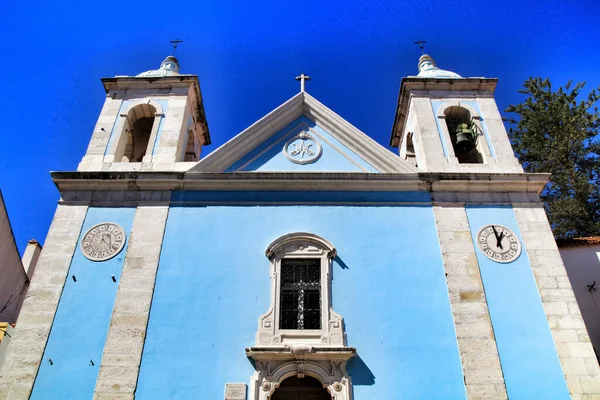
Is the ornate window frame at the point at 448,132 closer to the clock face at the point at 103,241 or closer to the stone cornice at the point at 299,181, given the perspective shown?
the stone cornice at the point at 299,181

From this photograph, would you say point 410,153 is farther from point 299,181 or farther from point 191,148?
point 191,148

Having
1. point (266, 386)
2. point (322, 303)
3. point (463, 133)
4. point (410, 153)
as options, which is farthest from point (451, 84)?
point (266, 386)

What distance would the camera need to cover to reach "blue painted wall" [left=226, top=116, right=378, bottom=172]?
36.0 ft

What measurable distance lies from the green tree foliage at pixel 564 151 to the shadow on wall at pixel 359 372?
1117 cm

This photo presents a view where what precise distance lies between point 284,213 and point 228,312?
2.30 meters

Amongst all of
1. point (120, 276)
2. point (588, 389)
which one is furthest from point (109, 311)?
point (588, 389)

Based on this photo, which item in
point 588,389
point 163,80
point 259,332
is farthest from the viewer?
point 163,80

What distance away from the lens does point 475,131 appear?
454 inches

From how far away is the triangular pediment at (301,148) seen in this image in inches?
429

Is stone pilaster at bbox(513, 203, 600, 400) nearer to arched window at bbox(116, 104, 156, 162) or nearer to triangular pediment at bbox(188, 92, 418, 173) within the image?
triangular pediment at bbox(188, 92, 418, 173)

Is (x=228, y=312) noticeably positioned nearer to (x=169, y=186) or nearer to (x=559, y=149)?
(x=169, y=186)

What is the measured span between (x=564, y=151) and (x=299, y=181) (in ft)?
38.5

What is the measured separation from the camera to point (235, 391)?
8070mm

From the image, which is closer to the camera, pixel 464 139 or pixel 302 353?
pixel 302 353
